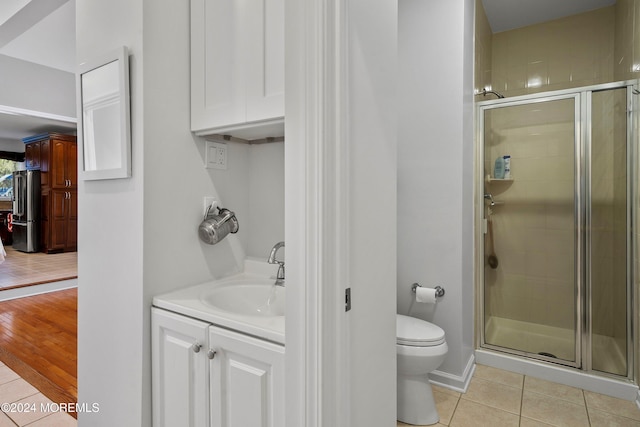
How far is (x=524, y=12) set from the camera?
2.75 meters

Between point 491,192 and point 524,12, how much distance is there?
1.42 m

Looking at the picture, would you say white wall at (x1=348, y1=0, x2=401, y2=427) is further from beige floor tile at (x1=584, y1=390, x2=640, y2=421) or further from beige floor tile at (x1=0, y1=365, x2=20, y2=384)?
beige floor tile at (x1=0, y1=365, x2=20, y2=384)

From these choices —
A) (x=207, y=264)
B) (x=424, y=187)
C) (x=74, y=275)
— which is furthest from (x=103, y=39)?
(x=74, y=275)

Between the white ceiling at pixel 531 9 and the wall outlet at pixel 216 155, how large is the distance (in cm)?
228

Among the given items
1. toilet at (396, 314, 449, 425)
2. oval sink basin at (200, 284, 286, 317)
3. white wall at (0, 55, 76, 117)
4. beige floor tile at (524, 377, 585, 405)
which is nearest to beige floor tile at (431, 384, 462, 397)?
toilet at (396, 314, 449, 425)

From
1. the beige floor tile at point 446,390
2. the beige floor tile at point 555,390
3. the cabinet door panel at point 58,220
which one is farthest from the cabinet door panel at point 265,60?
the cabinet door panel at point 58,220

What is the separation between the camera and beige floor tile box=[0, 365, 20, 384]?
2.20 metres

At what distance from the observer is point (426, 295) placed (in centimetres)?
213

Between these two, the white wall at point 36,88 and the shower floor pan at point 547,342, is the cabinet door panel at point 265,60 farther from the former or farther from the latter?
the white wall at point 36,88

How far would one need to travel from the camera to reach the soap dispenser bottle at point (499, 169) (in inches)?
107

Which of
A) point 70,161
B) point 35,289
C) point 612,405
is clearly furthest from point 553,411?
point 70,161

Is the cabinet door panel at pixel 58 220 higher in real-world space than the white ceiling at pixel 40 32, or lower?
lower

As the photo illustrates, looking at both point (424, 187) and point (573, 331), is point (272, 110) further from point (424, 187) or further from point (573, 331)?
point (573, 331)

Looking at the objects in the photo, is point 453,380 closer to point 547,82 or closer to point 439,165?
point 439,165
